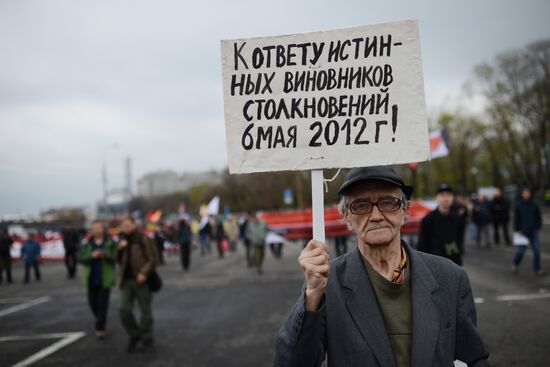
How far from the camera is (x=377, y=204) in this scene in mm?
2244

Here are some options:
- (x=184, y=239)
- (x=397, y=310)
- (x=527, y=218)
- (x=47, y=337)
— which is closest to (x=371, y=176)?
(x=397, y=310)

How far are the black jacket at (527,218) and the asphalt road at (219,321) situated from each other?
3.26ft

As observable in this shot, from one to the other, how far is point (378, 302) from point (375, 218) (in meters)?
0.42

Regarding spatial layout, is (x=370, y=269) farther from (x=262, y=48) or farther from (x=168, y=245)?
(x=168, y=245)

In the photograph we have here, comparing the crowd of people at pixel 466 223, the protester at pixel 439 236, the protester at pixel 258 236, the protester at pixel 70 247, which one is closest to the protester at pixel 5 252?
the protester at pixel 70 247

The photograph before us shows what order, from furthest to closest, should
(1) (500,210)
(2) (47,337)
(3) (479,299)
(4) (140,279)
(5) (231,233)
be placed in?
1. (5) (231,233)
2. (1) (500,210)
3. (3) (479,299)
4. (2) (47,337)
5. (4) (140,279)

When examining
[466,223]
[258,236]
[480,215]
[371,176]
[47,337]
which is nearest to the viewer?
[371,176]

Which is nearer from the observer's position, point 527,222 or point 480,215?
point 527,222

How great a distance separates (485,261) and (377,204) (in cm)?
1105

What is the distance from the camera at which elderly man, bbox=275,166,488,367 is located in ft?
6.32

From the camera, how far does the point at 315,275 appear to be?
196 cm

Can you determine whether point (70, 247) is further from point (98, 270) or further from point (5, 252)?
point (98, 270)

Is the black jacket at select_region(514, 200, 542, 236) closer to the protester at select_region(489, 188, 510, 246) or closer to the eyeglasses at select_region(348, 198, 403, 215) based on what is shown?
the protester at select_region(489, 188, 510, 246)

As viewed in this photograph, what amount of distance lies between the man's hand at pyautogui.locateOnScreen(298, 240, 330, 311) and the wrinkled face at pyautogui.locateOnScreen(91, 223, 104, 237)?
614 centimetres
